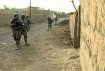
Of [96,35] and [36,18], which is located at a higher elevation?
[96,35]

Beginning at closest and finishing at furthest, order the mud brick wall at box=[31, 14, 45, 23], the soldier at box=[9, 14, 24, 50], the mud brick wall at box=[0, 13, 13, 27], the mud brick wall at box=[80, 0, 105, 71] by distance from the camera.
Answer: the mud brick wall at box=[80, 0, 105, 71] < the soldier at box=[9, 14, 24, 50] < the mud brick wall at box=[0, 13, 13, 27] < the mud brick wall at box=[31, 14, 45, 23]

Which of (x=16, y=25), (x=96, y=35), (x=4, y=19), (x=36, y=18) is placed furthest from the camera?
(x=36, y=18)

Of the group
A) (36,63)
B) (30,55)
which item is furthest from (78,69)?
(30,55)

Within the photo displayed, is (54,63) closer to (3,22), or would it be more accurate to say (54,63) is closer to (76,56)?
(76,56)

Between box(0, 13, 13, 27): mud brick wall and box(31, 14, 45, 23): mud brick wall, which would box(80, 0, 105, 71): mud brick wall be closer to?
box(0, 13, 13, 27): mud brick wall

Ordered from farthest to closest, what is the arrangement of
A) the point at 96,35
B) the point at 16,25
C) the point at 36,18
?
the point at 36,18 → the point at 16,25 → the point at 96,35

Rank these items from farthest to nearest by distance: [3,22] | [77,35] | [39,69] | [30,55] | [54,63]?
[3,22]
[77,35]
[30,55]
[54,63]
[39,69]

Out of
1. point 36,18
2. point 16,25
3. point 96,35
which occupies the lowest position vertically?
point 36,18

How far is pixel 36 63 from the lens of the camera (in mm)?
8078

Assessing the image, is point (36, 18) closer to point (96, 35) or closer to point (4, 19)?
point (4, 19)

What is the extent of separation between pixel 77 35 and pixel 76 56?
208cm

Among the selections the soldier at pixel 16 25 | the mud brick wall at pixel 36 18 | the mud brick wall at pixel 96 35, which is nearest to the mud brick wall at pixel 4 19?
the mud brick wall at pixel 36 18

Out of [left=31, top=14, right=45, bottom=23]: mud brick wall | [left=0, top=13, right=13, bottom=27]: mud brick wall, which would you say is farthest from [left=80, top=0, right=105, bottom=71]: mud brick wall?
[left=31, top=14, right=45, bottom=23]: mud brick wall

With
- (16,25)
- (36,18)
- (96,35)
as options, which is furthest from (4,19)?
(96,35)
